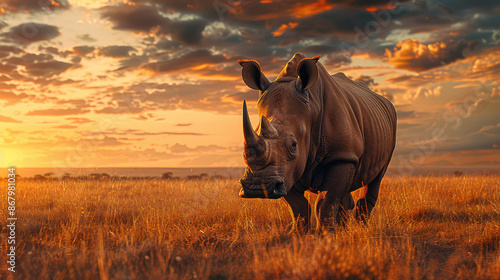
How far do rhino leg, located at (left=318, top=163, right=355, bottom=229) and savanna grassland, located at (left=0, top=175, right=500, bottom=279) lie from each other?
8.0 inches

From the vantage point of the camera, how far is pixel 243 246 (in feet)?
15.7

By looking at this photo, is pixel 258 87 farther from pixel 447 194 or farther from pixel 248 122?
pixel 447 194

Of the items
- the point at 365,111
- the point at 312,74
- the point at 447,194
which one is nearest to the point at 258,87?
the point at 312,74

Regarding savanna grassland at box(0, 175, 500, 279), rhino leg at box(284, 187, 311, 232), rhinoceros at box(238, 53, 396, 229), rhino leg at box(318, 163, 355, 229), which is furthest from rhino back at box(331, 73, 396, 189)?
rhino leg at box(284, 187, 311, 232)

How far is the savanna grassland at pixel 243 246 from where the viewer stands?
3727 millimetres

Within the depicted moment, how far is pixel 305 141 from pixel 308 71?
2.45ft

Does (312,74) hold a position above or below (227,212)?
above

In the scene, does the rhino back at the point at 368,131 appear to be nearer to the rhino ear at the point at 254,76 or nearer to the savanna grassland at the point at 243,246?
the savanna grassland at the point at 243,246

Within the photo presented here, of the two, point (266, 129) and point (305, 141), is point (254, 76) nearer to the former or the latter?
point (305, 141)

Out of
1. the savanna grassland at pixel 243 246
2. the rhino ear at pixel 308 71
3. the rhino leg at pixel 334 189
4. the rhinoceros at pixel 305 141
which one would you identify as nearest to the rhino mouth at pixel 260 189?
the rhinoceros at pixel 305 141

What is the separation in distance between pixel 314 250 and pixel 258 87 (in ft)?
6.59

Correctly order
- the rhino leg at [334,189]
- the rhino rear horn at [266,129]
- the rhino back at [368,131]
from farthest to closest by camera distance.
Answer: the rhino back at [368,131] → the rhino leg at [334,189] → the rhino rear horn at [266,129]

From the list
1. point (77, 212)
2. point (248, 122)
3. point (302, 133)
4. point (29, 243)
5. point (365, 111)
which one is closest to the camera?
point (248, 122)

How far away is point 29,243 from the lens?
5.27 metres
